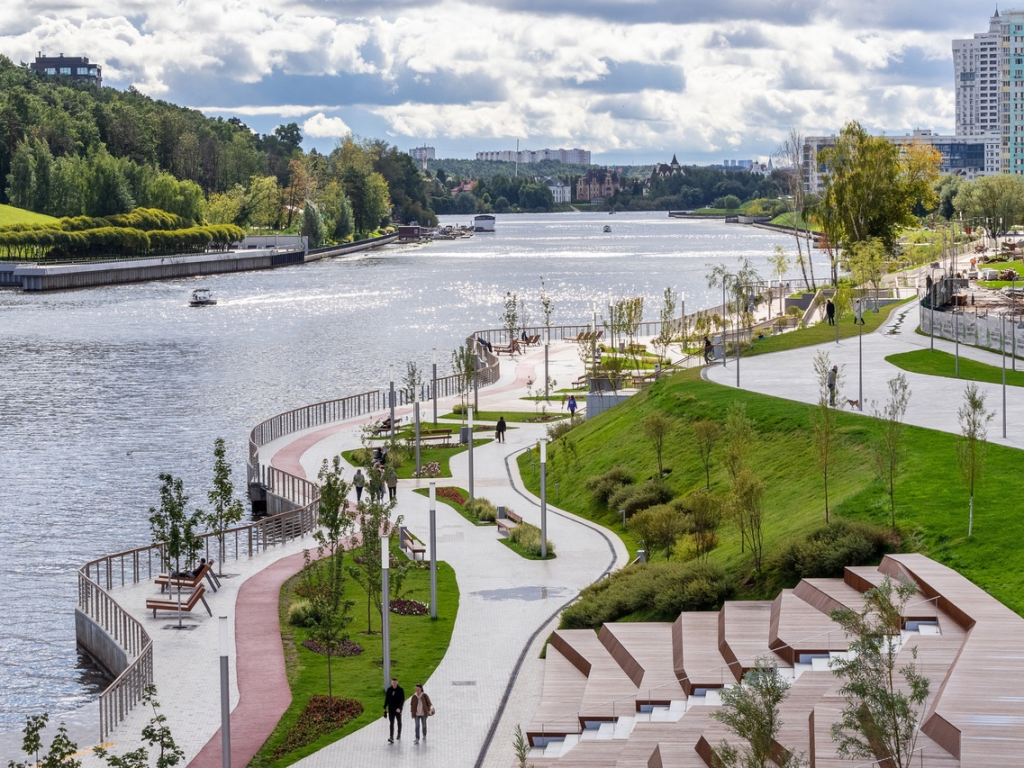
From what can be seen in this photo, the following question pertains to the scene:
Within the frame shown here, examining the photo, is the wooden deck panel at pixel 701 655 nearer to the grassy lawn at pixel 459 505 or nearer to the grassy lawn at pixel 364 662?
the grassy lawn at pixel 364 662

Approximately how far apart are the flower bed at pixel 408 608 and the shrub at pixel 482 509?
358 inches

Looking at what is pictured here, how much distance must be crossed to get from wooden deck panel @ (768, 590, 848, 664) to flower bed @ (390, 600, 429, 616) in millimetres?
8787

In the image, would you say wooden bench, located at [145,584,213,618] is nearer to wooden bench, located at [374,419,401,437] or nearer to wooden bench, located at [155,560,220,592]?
wooden bench, located at [155,560,220,592]

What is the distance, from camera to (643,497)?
3881cm

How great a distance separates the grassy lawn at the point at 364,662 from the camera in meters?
23.7

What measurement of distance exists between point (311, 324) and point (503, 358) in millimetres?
37574

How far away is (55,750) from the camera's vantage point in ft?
56.0

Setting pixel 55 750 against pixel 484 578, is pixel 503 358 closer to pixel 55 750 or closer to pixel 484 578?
pixel 484 578

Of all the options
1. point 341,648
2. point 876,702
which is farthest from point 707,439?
point 876,702

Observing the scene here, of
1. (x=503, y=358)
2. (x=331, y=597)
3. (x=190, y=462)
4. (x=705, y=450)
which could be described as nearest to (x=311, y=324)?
(x=503, y=358)

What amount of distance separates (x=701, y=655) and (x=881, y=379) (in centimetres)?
2586

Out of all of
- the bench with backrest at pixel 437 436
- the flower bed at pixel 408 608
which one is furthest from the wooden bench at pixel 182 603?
the bench with backrest at pixel 437 436

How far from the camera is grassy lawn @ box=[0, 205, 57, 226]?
→ 582ft

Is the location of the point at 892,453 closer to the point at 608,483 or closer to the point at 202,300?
the point at 608,483
